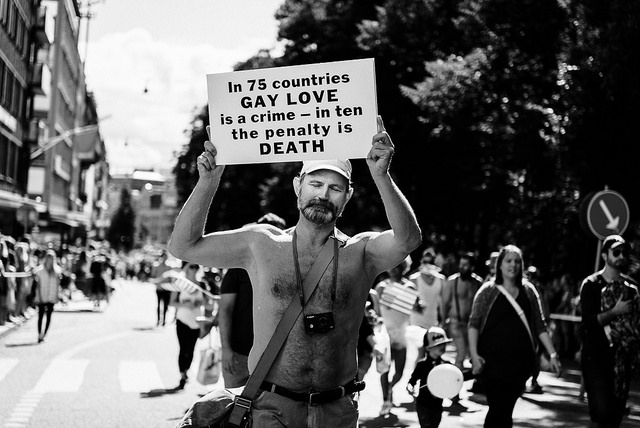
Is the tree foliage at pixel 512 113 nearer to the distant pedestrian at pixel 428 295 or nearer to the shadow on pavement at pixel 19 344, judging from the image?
the distant pedestrian at pixel 428 295

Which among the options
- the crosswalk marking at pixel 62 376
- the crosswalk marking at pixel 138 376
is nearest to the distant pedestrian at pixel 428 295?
the crosswalk marking at pixel 138 376

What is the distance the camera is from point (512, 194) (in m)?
27.0

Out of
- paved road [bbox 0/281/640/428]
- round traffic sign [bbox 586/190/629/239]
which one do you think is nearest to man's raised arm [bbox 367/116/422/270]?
paved road [bbox 0/281/640/428]

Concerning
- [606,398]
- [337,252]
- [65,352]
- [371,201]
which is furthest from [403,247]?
[371,201]

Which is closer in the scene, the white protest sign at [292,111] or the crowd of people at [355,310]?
the crowd of people at [355,310]

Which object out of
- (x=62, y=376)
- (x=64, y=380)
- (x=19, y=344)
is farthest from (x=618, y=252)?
(x=19, y=344)

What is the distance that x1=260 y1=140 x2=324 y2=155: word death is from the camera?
214 inches

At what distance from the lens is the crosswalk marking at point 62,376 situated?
14258 mm

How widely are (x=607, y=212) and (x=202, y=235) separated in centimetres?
1132

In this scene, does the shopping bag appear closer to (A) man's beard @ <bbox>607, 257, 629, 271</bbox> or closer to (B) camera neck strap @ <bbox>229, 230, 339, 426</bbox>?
(B) camera neck strap @ <bbox>229, 230, 339, 426</bbox>

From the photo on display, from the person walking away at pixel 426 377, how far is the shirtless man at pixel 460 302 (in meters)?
5.57

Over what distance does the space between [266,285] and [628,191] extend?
16566 millimetres

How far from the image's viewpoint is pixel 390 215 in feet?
16.2

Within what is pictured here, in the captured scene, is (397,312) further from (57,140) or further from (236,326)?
(57,140)
